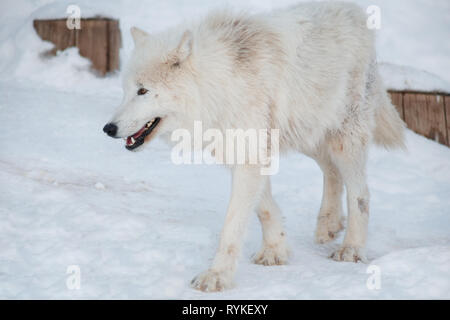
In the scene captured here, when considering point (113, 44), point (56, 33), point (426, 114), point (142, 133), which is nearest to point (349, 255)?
point (142, 133)

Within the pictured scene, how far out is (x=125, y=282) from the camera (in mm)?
3172

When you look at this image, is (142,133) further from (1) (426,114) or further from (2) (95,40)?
(2) (95,40)

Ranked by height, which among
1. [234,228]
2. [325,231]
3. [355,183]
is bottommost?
[325,231]

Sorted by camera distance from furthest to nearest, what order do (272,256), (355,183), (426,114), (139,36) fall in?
(426,114) → (355,183) → (272,256) → (139,36)

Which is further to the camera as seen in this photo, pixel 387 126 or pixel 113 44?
pixel 113 44

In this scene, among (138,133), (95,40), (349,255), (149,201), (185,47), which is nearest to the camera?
(185,47)

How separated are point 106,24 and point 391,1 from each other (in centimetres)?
456

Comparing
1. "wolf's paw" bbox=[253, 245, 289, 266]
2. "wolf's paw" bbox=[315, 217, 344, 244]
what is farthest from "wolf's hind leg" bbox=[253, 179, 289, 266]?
"wolf's paw" bbox=[315, 217, 344, 244]

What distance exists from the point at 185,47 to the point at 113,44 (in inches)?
199

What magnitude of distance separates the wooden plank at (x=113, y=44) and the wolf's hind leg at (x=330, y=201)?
14.6ft

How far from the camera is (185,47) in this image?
10.9ft

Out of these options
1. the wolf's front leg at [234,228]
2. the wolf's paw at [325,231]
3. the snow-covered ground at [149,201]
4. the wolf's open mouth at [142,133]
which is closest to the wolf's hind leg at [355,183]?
the snow-covered ground at [149,201]

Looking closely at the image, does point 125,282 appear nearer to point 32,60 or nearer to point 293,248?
point 293,248
